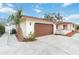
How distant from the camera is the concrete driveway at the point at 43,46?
342 centimetres

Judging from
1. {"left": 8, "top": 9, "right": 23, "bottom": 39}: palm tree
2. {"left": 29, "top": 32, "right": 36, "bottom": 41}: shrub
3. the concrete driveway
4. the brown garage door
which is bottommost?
the concrete driveway

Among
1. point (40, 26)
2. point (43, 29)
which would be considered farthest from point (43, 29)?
point (40, 26)

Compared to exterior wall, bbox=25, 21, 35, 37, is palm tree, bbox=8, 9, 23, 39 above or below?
above

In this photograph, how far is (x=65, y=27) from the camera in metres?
3.59

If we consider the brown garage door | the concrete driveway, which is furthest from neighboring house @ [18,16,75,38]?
the concrete driveway

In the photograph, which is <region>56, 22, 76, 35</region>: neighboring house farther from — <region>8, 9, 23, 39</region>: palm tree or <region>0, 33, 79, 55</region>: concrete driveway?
<region>8, 9, 23, 39</region>: palm tree

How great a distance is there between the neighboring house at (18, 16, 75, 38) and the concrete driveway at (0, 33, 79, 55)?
0.46 feet

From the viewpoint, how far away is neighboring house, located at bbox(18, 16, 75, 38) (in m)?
3.45

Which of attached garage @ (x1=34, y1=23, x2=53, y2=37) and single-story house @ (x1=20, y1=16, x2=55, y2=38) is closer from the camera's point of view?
single-story house @ (x1=20, y1=16, x2=55, y2=38)

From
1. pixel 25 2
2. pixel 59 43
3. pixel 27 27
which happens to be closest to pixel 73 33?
pixel 59 43

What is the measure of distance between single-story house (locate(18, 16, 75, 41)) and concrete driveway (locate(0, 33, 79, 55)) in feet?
0.46

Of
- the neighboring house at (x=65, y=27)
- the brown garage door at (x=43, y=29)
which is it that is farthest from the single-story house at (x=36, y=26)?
the neighboring house at (x=65, y=27)

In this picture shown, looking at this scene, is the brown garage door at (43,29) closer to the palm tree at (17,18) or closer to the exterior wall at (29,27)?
the exterior wall at (29,27)

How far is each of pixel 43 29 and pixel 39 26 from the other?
4.9 inches
